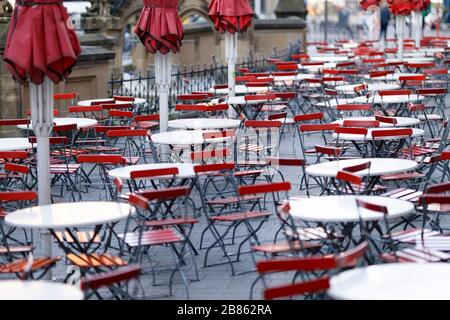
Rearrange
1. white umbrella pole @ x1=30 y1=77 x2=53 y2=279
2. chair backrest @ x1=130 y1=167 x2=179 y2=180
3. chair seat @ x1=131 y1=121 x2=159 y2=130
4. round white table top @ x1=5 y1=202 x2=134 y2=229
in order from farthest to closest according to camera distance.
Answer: chair seat @ x1=131 y1=121 x2=159 y2=130 < chair backrest @ x1=130 y1=167 x2=179 y2=180 < white umbrella pole @ x1=30 y1=77 x2=53 y2=279 < round white table top @ x1=5 y1=202 x2=134 y2=229

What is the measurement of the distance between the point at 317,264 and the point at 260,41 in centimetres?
2740

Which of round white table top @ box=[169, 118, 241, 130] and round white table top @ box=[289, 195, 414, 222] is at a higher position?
round white table top @ box=[169, 118, 241, 130]

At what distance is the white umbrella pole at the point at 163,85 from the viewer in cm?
1502

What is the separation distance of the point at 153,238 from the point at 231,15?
9.16m

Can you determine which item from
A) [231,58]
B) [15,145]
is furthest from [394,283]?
[231,58]

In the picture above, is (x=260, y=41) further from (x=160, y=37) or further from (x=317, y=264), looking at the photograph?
(x=317, y=264)

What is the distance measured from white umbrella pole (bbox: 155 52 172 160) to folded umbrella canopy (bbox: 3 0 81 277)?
525 centimetres

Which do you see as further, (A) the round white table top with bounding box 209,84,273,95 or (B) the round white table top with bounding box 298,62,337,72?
(B) the round white table top with bounding box 298,62,337,72

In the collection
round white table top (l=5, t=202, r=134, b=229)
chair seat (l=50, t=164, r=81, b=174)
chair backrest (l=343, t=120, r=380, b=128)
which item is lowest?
round white table top (l=5, t=202, r=134, b=229)

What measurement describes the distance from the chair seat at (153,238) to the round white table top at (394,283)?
2.51m

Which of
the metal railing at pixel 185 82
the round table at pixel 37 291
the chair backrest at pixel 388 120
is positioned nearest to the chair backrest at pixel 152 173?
the round table at pixel 37 291

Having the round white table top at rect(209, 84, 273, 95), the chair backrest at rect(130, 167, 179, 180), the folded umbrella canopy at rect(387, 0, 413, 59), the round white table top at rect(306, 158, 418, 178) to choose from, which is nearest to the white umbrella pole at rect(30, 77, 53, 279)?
the chair backrest at rect(130, 167, 179, 180)

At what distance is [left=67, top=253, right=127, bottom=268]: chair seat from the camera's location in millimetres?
8828

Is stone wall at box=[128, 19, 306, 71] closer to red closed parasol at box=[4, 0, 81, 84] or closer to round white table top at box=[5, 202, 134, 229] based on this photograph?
red closed parasol at box=[4, 0, 81, 84]
